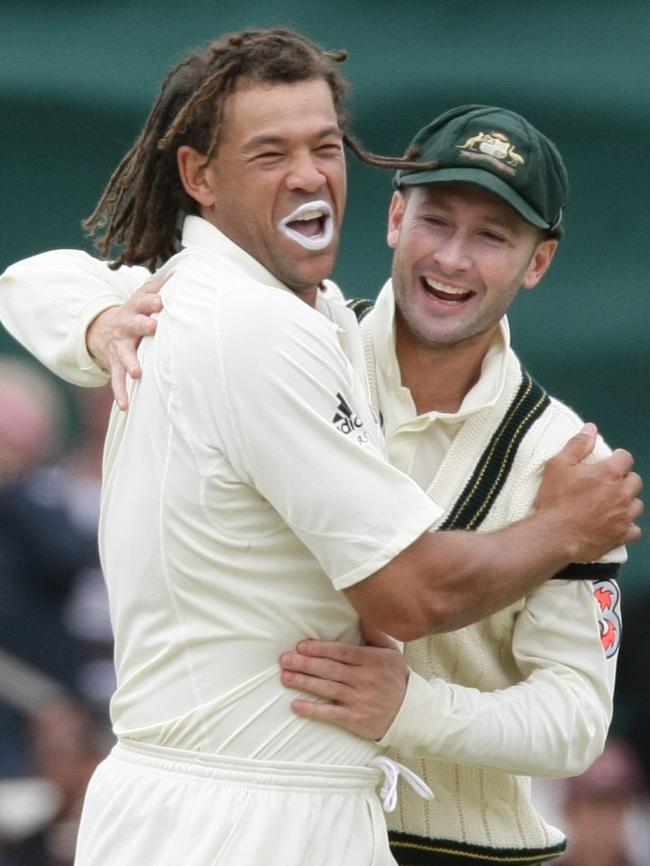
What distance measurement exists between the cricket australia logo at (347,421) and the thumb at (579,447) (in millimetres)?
520

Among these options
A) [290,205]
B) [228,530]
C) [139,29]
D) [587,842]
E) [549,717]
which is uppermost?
[139,29]

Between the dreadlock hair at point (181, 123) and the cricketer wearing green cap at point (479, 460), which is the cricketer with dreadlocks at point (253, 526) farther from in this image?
the cricketer wearing green cap at point (479, 460)

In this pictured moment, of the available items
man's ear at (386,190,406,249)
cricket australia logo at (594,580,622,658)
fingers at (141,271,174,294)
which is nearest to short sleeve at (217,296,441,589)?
fingers at (141,271,174,294)

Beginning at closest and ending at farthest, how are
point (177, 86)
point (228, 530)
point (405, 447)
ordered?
→ point (228, 530) < point (177, 86) < point (405, 447)

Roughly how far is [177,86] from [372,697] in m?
1.01

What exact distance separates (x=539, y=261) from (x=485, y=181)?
0.30 metres

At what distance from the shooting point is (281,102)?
10.8ft

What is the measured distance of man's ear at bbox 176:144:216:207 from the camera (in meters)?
3.34

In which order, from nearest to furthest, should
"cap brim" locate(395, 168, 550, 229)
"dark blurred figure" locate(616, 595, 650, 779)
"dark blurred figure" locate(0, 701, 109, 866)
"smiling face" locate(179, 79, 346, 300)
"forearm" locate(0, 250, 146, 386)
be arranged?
"smiling face" locate(179, 79, 346, 300) → "forearm" locate(0, 250, 146, 386) → "cap brim" locate(395, 168, 550, 229) → "dark blurred figure" locate(0, 701, 109, 866) → "dark blurred figure" locate(616, 595, 650, 779)

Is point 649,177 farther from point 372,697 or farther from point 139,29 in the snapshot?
point 372,697

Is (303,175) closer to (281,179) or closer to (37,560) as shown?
(281,179)

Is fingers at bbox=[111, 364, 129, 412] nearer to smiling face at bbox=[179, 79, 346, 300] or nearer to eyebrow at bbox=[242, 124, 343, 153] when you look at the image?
smiling face at bbox=[179, 79, 346, 300]

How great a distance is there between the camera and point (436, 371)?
3.75 m

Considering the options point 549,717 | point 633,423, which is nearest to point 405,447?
point 549,717
